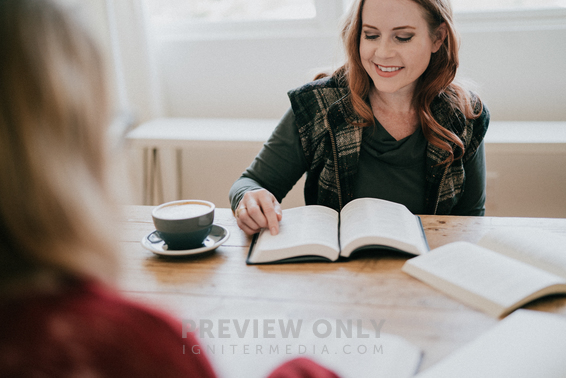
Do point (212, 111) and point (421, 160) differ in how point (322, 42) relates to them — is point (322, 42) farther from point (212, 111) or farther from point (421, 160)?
point (421, 160)

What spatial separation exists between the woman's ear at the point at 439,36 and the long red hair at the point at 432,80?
0.01m

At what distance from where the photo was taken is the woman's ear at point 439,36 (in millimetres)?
1339

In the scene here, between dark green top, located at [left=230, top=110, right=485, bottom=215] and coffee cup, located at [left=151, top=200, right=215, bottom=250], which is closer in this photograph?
coffee cup, located at [left=151, top=200, right=215, bottom=250]

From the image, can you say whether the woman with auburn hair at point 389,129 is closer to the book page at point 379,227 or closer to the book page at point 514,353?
the book page at point 379,227

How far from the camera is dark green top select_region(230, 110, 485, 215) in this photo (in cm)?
132

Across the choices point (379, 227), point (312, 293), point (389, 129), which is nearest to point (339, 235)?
point (379, 227)

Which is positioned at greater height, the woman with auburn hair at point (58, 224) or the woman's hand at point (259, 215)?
the woman with auburn hair at point (58, 224)

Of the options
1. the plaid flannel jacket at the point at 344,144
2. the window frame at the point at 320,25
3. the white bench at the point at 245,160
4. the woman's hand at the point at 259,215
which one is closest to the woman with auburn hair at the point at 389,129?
the plaid flannel jacket at the point at 344,144

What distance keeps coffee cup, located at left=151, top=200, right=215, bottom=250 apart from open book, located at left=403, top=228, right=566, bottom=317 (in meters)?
0.39

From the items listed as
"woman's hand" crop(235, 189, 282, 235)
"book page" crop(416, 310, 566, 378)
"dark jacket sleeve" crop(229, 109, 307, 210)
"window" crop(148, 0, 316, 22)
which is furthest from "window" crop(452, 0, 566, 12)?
"book page" crop(416, 310, 566, 378)

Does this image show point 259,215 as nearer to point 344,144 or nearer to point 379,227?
point 379,227

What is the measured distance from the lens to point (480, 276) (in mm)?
763

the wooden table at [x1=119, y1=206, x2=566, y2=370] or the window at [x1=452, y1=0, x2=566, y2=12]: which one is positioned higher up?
the window at [x1=452, y1=0, x2=566, y2=12]

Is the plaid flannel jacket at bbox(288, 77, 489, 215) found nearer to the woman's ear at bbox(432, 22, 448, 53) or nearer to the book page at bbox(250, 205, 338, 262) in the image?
the woman's ear at bbox(432, 22, 448, 53)
